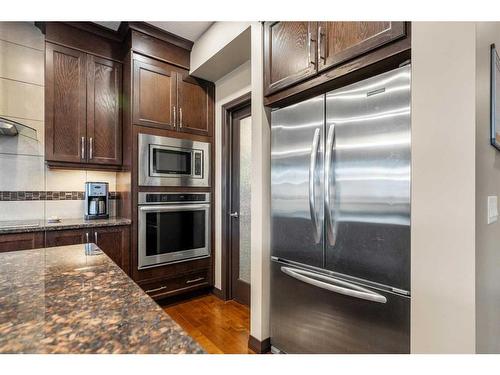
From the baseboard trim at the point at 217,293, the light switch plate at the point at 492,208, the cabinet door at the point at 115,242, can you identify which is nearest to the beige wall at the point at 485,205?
the light switch plate at the point at 492,208

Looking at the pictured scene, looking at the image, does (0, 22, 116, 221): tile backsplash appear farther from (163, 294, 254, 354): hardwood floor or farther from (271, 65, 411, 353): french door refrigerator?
(271, 65, 411, 353): french door refrigerator

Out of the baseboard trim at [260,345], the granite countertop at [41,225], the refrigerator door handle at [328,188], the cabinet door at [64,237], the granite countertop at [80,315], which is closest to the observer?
the granite countertop at [80,315]

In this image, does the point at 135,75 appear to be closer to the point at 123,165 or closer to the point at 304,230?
the point at 123,165

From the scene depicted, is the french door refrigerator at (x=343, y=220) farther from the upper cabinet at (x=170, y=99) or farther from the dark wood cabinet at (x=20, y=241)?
the dark wood cabinet at (x=20, y=241)

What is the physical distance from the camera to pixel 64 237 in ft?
7.31

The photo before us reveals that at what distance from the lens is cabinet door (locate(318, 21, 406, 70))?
125 centimetres

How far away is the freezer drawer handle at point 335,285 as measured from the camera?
1.35 m

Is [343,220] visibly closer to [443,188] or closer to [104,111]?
[443,188]

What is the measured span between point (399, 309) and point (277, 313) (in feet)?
2.83

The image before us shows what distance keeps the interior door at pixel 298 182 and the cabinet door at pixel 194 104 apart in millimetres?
1308

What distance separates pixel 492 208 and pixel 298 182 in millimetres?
938

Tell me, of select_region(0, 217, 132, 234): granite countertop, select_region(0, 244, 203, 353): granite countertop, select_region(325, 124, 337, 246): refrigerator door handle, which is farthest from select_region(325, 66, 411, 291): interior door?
select_region(0, 217, 132, 234): granite countertop

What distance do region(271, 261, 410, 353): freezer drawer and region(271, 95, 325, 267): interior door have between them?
135 millimetres

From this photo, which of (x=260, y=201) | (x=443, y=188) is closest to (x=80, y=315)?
(x=443, y=188)
